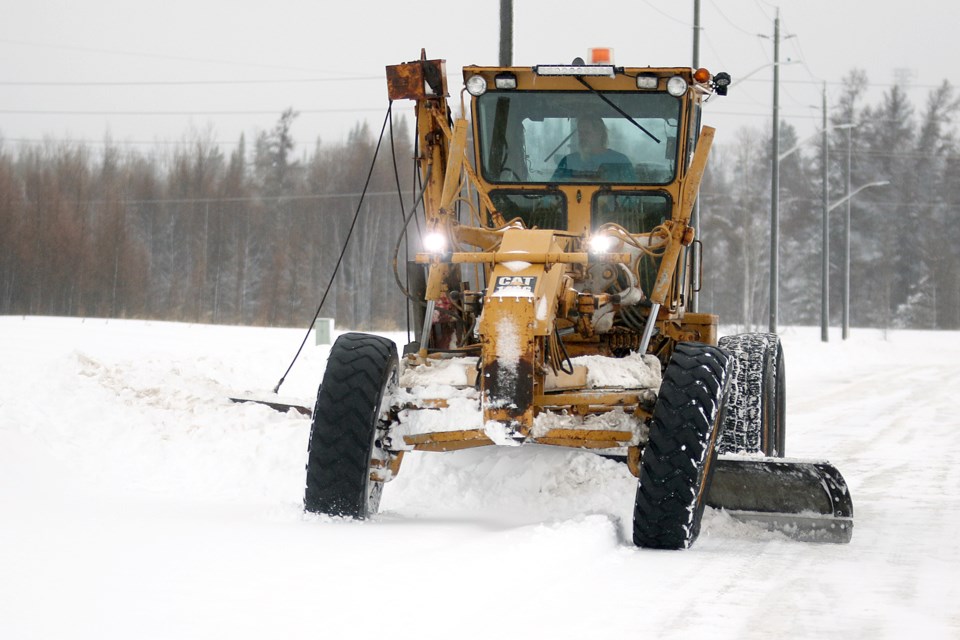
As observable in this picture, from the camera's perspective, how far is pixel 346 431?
6629 mm

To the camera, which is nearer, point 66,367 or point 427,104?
point 427,104

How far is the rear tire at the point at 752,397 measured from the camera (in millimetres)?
9219

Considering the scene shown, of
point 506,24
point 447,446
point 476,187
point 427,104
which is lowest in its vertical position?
point 447,446

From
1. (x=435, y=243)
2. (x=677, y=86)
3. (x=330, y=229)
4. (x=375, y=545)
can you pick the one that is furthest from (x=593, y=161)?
(x=330, y=229)

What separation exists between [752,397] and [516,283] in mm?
3441

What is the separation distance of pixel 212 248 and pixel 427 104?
5262 centimetres

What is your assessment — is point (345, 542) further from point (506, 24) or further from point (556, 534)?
point (506, 24)

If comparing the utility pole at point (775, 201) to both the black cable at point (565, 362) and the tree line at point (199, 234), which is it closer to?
the tree line at point (199, 234)

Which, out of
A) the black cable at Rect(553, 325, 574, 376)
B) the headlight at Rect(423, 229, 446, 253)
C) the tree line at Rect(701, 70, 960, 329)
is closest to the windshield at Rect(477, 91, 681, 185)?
the headlight at Rect(423, 229, 446, 253)

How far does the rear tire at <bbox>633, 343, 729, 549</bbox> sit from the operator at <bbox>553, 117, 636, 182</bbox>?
8.07 ft

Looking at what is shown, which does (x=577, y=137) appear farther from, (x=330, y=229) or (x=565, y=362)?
(x=330, y=229)

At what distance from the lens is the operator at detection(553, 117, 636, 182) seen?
8.57 meters

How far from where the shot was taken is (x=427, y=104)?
851cm

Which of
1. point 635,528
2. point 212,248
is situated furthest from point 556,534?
point 212,248
